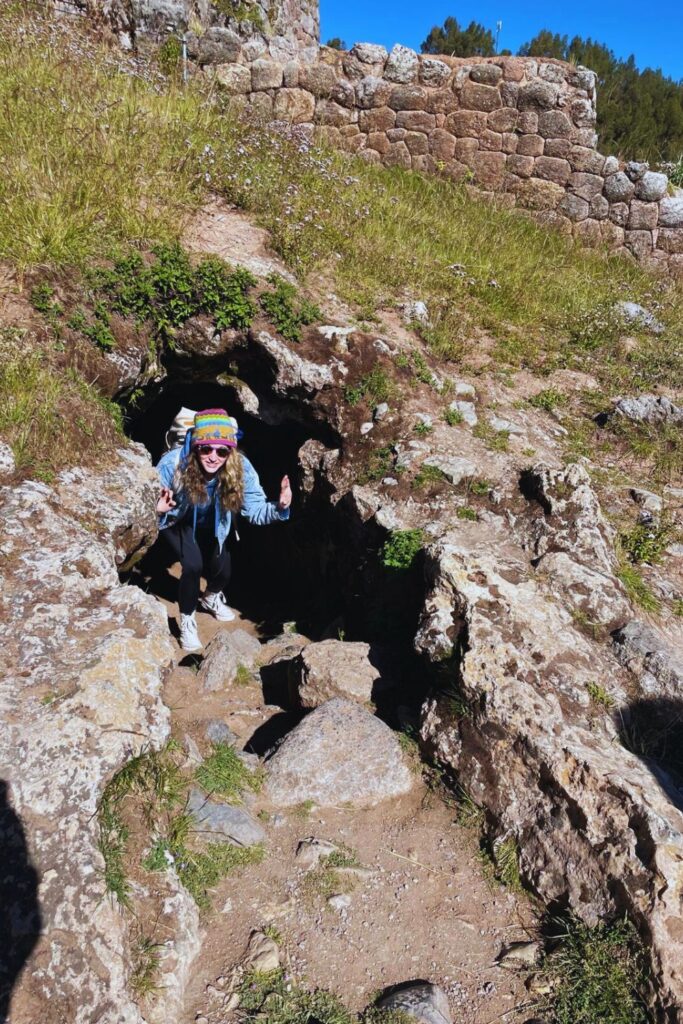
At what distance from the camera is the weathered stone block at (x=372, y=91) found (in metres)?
9.52

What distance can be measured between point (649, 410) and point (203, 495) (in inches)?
168

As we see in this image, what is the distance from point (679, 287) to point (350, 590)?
6.62 metres

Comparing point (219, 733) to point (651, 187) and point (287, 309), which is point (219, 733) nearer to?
point (287, 309)

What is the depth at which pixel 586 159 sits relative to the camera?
31.0 feet

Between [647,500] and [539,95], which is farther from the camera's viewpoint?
[539,95]

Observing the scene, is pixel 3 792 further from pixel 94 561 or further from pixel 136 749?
pixel 94 561

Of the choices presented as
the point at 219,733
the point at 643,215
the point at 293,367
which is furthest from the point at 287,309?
the point at 643,215

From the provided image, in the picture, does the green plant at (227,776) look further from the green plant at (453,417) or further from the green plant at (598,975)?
the green plant at (453,417)

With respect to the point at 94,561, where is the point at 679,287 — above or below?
above

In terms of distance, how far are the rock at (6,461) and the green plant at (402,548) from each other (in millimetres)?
2565

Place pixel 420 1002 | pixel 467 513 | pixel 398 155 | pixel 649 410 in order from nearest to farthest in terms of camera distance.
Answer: pixel 420 1002 → pixel 467 513 → pixel 649 410 → pixel 398 155

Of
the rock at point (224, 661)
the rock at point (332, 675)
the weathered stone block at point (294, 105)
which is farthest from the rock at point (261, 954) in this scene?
the weathered stone block at point (294, 105)

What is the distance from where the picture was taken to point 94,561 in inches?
160

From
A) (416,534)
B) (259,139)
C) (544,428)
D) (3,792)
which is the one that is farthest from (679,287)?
(3,792)
